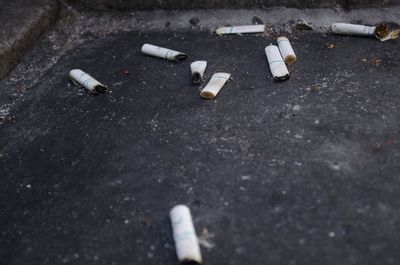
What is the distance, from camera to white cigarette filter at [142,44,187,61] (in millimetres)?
2494

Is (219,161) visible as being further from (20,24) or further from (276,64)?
(20,24)

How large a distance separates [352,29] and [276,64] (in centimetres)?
49

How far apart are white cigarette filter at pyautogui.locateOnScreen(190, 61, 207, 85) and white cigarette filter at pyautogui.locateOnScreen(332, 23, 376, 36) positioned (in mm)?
706

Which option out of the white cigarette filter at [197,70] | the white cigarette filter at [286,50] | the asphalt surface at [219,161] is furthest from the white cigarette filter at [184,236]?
the white cigarette filter at [286,50]

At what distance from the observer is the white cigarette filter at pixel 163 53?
249 centimetres

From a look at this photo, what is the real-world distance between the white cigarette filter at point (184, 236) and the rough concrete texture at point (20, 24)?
57.4 inches

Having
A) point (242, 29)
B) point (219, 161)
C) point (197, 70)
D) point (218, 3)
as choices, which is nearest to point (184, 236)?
point (219, 161)

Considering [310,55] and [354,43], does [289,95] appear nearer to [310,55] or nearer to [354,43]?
[310,55]

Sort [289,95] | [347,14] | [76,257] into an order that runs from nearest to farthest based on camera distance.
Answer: [76,257]
[289,95]
[347,14]

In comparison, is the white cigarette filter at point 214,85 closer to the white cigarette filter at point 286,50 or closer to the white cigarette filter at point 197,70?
the white cigarette filter at point 197,70

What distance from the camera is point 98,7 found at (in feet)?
9.97

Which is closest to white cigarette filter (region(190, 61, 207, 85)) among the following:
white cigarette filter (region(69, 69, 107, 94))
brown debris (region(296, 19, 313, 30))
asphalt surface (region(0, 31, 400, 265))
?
asphalt surface (region(0, 31, 400, 265))

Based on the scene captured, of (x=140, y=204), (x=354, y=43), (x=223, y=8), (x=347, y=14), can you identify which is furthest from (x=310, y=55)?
(x=140, y=204)

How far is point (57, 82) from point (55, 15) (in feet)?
2.09
